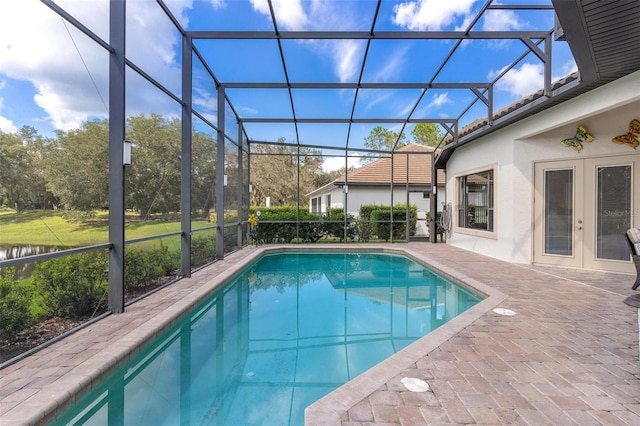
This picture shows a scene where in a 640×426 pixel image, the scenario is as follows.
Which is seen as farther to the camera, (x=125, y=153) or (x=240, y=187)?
(x=240, y=187)

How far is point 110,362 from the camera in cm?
295

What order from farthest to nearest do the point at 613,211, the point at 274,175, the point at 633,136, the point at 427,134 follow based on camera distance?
the point at 427,134, the point at 274,175, the point at 613,211, the point at 633,136

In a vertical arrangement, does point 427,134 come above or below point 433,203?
above

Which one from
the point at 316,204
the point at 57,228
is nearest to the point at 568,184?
the point at 57,228

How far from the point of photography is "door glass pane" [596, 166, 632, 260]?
6496 mm

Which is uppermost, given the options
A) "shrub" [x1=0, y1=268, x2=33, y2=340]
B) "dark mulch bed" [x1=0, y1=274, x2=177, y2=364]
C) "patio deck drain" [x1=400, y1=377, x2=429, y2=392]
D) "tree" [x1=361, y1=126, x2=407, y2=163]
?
"tree" [x1=361, y1=126, x2=407, y2=163]

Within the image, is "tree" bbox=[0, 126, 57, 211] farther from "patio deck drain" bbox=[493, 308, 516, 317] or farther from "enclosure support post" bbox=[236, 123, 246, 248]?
"enclosure support post" bbox=[236, 123, 246, 248]

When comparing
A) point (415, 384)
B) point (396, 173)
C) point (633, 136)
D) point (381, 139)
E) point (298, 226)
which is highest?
point (381, 139)

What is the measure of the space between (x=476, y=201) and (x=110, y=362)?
964cm

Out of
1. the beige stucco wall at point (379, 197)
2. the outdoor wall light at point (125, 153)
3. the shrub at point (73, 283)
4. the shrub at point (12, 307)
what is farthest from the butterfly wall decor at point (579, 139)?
the shrub at point (12, 307)

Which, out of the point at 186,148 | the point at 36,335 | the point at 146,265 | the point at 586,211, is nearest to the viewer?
the point at 36,335

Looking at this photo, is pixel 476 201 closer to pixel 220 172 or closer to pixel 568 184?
pixel 568 184

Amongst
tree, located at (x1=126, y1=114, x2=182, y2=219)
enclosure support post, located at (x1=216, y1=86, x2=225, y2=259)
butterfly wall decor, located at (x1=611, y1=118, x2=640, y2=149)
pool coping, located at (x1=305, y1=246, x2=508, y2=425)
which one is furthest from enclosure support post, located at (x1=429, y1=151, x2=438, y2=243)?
tree, located at (x1=126, y1=114, x2=182, y2=219)

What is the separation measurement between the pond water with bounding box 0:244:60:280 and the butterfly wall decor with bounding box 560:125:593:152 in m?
9.06
